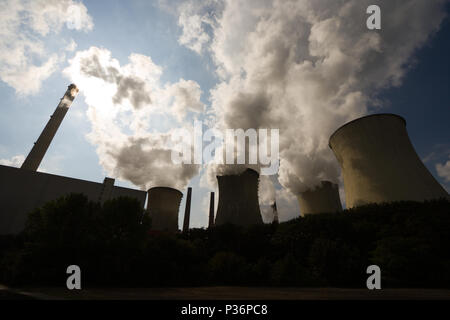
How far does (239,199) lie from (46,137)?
19974 millimetres

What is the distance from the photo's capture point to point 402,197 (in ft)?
33.6

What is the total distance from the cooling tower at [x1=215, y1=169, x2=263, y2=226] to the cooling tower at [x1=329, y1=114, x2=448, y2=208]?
648 centimetres

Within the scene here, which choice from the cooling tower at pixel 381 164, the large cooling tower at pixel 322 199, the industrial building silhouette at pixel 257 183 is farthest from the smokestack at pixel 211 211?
the cooling tower at pixel 381 164

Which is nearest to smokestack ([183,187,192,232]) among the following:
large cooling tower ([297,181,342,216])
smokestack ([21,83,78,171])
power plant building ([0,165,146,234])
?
power plant building ([0,165,146,234])

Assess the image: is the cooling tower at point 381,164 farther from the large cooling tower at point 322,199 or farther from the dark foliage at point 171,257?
the large cooling tower at point 322,199

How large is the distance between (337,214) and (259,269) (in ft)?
21.6

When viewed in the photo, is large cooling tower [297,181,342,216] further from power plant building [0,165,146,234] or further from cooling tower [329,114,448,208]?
power plant building [0,165,146,234]

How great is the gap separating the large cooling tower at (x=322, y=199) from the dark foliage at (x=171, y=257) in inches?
326

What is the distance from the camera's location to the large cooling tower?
17852 millimetres

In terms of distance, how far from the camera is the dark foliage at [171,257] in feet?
20.1

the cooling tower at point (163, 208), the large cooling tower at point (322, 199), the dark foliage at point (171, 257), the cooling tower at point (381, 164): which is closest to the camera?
the dark foliage at point (171, 257)

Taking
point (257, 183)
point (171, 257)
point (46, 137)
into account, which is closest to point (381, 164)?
point (257, 183)
